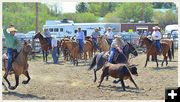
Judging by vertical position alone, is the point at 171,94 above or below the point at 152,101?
above

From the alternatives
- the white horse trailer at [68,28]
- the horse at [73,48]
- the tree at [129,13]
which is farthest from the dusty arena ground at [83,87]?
the tree at [129,13]

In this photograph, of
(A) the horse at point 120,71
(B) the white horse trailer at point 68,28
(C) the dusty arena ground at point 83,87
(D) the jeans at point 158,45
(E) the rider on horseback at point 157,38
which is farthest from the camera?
(B) the white horse trailer at point 68,28

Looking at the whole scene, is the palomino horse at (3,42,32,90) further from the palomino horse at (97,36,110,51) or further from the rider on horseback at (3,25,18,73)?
the palomino horse at (97,36,110,51)

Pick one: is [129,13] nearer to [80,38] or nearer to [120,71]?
[80,38]

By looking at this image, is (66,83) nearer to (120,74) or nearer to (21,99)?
(120,74)

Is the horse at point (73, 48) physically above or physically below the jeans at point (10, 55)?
below

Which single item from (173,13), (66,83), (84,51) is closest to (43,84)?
(66,83)

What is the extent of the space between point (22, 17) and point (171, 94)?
36.1 m

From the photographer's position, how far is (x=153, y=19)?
52719 millimetres

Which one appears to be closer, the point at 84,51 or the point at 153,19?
the point at 84,51

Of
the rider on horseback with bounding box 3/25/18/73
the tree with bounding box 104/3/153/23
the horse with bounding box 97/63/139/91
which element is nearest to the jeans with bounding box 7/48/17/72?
the rider on horseback with bounding box 3/25/18/73

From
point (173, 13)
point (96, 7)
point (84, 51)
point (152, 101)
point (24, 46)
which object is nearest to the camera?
point (152, 101)

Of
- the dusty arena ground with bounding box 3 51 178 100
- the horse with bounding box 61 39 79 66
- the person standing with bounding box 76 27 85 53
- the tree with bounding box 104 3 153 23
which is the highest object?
the tree with bounding box 104 3 153 23

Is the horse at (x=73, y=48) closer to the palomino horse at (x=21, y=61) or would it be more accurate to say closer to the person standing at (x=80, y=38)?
the person standing at (x=80, y=38)
